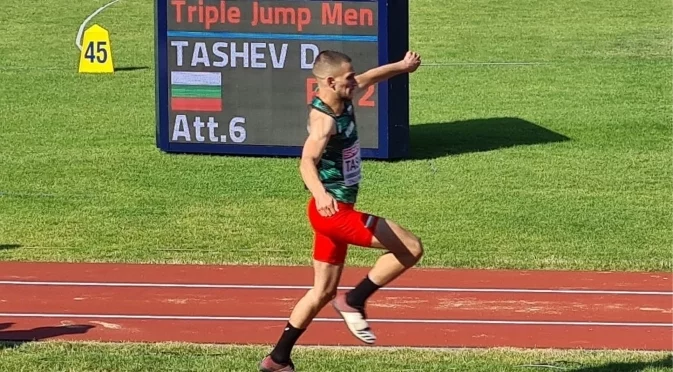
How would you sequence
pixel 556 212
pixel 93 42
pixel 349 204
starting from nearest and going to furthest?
pixel 349 204 → pixel 556 212 → pixel 93 42

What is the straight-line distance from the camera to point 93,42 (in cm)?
2505

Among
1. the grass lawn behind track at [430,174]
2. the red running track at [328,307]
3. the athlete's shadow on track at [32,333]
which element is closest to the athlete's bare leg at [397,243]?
the red running track at [328,307]

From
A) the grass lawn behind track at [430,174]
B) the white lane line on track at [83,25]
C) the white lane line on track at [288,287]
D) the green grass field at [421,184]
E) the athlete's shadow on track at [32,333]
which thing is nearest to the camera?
the athlete's shadow on track at [32,333]

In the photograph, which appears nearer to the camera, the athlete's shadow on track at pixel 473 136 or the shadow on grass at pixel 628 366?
the shadow on grass at pixel 628 366

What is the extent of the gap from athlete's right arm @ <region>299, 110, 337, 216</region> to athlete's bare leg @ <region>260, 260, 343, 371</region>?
1.93 ft

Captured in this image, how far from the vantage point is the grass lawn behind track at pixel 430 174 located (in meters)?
12.7

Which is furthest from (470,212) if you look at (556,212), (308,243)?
(308,243)

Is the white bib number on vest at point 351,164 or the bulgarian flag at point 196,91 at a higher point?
the bulgarian flag at point 196,91

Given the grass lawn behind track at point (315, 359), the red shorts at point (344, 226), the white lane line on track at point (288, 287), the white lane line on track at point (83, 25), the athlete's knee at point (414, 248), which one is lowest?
the grass lawn behind track at point (315, 359)

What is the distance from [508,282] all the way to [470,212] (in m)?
3.03

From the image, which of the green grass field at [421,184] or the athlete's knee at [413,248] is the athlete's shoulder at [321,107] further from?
the green grass field at [421,184]

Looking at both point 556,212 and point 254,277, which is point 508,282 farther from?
point 556,212

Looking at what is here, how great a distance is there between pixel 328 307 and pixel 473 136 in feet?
30.5

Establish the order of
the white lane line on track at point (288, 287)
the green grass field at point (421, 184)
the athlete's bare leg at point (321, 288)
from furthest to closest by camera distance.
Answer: the green grass field at point (421, 184)
the white lane line on track at point (288, 287)
the athlete's bare leg at point (321, 288)
